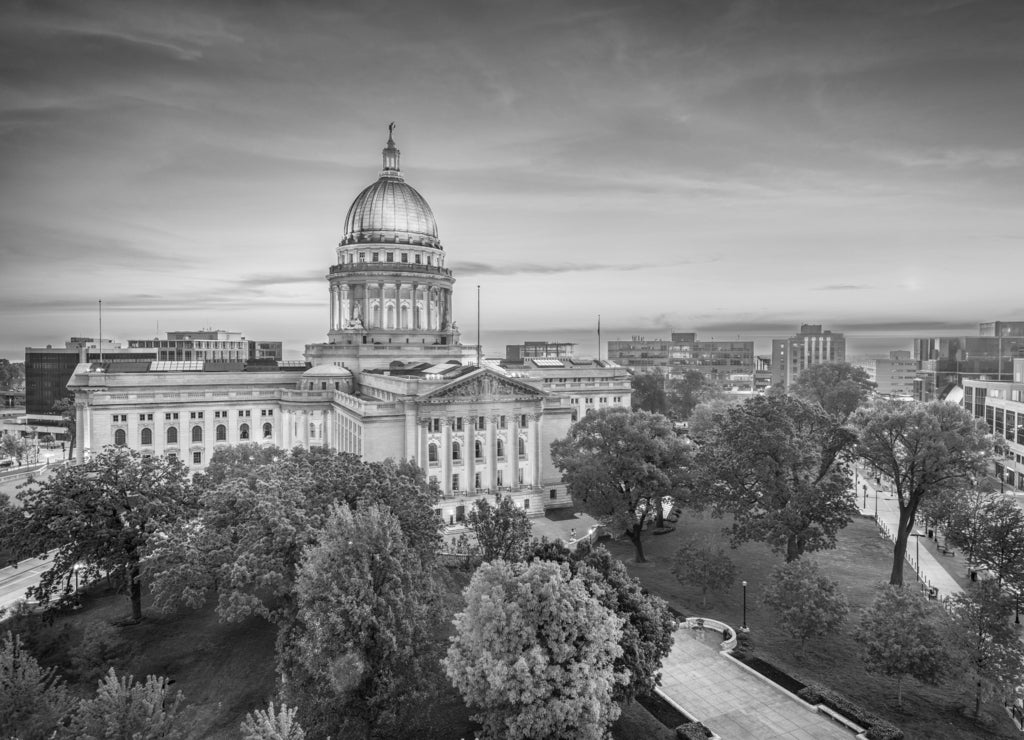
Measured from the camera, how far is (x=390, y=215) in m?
102

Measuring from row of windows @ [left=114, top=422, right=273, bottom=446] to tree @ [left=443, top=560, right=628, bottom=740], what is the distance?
226 ft

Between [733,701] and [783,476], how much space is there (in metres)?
18.3

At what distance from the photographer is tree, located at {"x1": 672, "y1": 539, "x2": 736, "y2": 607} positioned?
45.2 m

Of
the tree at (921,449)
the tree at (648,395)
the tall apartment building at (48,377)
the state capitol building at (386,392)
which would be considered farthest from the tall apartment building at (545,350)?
the tree at (921,449)

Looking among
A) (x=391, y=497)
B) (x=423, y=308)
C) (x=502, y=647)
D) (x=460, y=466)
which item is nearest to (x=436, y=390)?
(x=460, y=466)

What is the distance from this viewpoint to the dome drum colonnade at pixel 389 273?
99.2 meters

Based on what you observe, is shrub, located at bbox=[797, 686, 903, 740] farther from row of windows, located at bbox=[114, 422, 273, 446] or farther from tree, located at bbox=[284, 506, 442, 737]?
row of windows, located at bbox=[114, 422, 273, 446]

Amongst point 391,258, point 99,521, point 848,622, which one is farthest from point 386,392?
point 848,622

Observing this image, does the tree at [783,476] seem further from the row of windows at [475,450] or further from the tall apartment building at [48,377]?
the tall apartment building at [48,377]

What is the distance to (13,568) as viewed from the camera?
55.1m

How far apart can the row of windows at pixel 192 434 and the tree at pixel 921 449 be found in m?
71.1

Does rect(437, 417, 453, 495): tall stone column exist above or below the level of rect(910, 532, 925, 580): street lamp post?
above

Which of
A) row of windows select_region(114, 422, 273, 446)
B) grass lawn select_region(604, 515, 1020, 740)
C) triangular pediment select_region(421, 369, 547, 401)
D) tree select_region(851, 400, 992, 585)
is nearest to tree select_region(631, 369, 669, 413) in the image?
triangular pediment select_region(421, 369, 547, 401)

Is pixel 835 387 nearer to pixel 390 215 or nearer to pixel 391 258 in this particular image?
pixel 391 258
